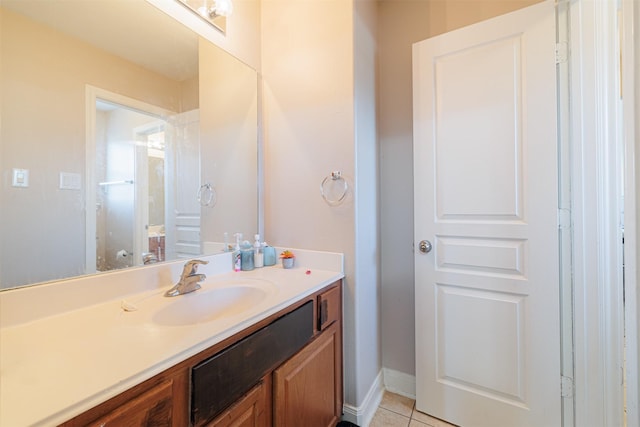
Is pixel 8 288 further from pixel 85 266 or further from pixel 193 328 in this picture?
pixel 193 328

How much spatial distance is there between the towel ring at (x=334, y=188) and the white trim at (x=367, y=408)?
1079mm

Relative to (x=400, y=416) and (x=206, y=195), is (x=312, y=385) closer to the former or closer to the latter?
(x=400, y=416)

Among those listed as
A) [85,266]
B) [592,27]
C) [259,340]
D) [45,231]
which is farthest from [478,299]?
[45,231]

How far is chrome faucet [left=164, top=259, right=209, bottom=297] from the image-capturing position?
1.02m

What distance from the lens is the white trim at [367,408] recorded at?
1.36 m

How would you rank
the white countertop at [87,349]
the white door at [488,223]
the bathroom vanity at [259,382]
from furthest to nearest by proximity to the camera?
the white door at [488,223] → the bathroom vanity at [259,382] → the white countertop at [87,349]

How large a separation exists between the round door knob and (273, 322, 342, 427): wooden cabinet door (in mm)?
633

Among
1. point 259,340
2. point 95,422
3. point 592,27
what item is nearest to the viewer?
point 95,422

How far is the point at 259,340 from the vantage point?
829 mm

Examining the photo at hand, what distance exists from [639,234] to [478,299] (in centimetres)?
101

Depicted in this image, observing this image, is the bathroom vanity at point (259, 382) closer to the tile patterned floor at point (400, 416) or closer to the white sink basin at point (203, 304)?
the white sink basin at point (203, 304)

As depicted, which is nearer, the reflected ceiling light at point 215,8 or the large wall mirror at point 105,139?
the large wall mirror at point 105,139

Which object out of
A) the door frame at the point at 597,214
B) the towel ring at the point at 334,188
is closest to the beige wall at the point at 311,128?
the towel ring at the point at 334,188

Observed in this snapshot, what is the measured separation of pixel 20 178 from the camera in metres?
0.79
